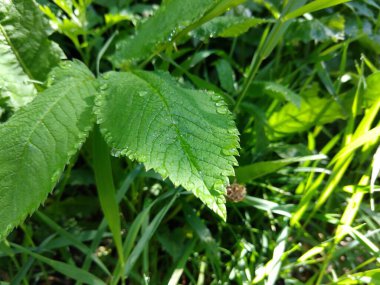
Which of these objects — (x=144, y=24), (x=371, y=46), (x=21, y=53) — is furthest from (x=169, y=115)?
(x=371, y=46)

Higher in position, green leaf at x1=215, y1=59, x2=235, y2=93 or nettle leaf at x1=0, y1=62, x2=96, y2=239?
nettle leaf at x1=0, y1=62, x2=96, y2=239

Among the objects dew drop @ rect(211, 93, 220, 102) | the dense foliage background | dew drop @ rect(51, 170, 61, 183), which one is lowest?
the dense foliage background

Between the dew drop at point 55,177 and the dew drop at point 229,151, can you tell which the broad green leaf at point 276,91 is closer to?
the dew drop at point 229,151

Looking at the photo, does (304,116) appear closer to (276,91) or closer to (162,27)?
(276,91)

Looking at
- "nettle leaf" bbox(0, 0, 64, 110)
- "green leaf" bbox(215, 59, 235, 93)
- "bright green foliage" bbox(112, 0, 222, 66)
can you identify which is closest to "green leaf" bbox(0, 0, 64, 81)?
"nettle leaf" bbox(0, 0, 64, 110)

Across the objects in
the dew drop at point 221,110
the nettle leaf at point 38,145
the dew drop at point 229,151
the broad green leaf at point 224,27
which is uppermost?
the nettle leaf at point 38,145

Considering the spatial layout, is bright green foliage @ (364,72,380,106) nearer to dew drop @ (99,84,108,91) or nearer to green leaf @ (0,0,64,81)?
dew drop @ (99,84,108,91)

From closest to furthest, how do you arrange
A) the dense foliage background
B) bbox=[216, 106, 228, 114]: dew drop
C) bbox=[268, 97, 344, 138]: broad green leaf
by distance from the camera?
bbox=[216, 106, 228, 114]: dew drop
the dense foliage background
bbox=[268, 97, 344, 138]: broad green leaf

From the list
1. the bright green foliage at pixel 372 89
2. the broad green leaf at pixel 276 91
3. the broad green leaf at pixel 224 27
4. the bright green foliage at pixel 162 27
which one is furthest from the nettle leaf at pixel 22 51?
the bright green foliage at pixel 372 89
